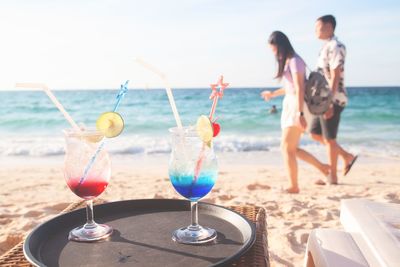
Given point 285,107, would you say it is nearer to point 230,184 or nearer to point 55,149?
point 230,184

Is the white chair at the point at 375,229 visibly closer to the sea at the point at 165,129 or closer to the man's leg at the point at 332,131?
the man's leg at the point at 332,131

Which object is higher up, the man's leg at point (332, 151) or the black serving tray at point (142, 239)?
the black serving tray at point (142, 239)

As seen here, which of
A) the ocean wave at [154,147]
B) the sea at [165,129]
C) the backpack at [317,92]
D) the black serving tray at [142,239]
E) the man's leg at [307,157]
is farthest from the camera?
the sea at [165,129]

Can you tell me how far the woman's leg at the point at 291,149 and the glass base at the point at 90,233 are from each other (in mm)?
2809

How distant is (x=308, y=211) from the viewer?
3.46 m

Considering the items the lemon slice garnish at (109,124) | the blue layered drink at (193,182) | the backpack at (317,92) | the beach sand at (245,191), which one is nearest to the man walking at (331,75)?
the backpack at (317,92)

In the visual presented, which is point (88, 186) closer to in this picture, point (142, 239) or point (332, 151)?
point (142, 239)

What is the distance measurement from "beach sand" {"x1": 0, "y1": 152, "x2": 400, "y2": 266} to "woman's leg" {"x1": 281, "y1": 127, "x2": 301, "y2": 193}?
6.2 inches

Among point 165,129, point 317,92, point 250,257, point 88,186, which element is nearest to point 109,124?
point 88,186

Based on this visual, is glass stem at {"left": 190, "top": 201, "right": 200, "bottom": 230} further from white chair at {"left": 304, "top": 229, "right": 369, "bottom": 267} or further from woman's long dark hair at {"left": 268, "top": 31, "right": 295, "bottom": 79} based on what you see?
woman's long dark hair at {"left": 268, "top": 31, "right": 295, "bottom": 79}

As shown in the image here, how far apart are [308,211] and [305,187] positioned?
121 cm

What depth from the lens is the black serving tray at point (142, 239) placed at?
1189mm

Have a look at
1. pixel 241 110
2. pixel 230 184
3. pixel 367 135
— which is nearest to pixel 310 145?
pixel 367 135

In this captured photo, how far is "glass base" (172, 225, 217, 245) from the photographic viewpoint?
51.2 inches
